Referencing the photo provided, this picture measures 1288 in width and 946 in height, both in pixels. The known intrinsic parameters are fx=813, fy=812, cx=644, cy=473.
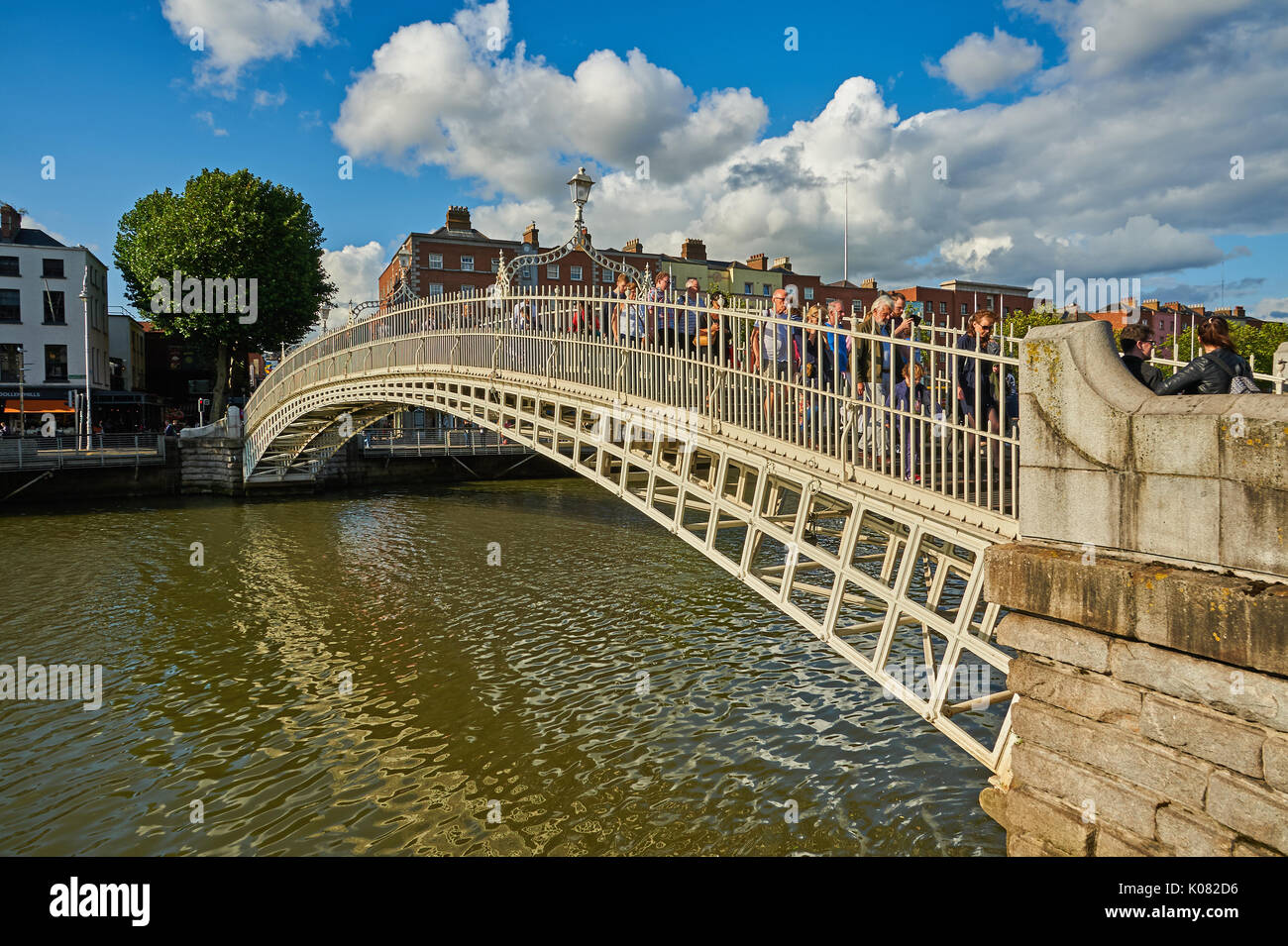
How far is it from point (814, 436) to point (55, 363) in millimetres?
47240

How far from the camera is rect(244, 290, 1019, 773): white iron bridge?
5.99m

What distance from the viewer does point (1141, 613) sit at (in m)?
3.92

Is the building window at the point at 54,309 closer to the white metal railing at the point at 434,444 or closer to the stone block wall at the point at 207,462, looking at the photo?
the stone block wall at the point at 207,462

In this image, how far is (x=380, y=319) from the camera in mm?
20141

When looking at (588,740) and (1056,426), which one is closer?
(1056,426)

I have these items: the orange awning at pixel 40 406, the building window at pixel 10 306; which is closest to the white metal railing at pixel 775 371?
the orange awning at pixel 40 406

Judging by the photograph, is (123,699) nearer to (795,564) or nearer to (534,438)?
(534,438)

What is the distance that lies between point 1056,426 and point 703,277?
56633mm

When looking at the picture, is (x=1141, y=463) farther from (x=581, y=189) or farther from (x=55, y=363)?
(x=55, y=363)

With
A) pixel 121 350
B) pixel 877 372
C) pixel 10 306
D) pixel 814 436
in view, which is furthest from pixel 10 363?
pixel 877 372

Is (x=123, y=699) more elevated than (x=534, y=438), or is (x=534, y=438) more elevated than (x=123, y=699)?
(x=534, y=438)

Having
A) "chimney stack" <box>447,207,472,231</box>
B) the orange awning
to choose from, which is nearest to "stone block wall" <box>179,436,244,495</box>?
the orange awning
